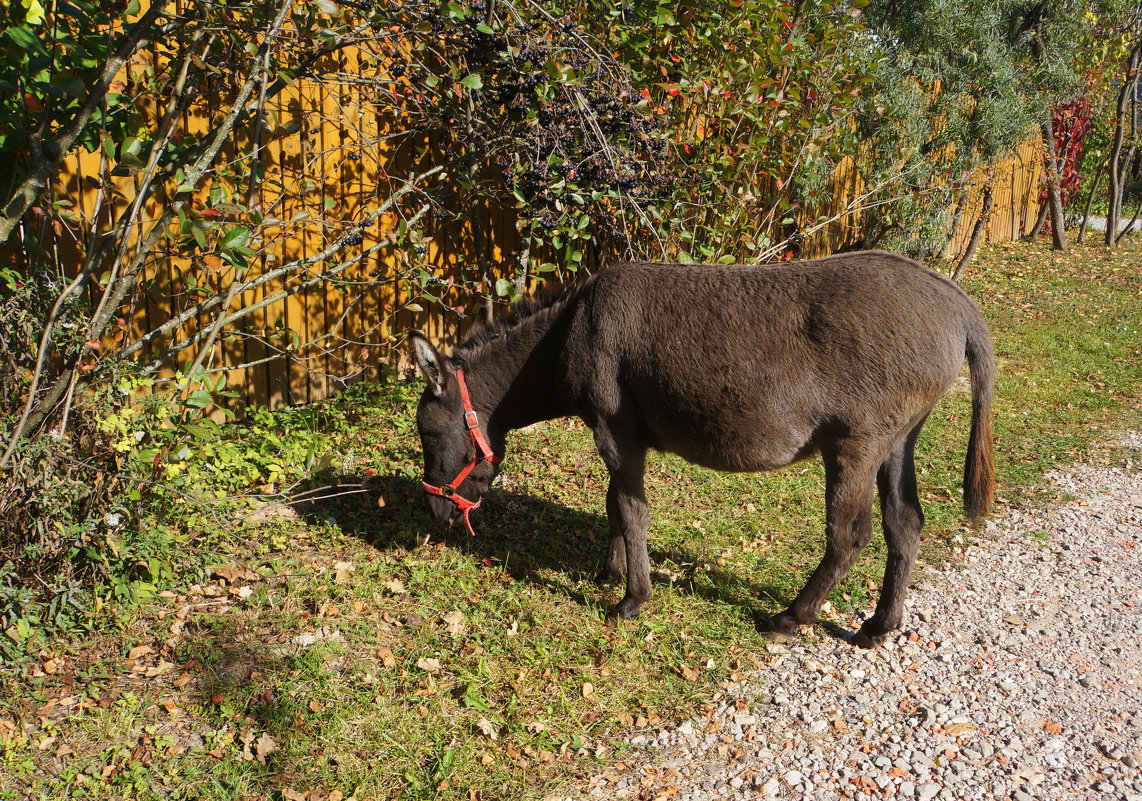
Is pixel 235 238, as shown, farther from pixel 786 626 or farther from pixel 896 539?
pixel 896 539

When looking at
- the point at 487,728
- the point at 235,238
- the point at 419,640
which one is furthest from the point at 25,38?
the point at 487,728

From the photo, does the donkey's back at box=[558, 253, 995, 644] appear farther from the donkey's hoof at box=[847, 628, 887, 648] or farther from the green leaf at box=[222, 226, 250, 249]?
the green leaf at box=[222, 226, 250, 249]

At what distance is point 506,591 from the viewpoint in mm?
4516

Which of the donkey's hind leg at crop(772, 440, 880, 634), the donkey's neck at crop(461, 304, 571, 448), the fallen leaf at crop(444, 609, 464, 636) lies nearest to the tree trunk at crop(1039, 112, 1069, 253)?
the donkey's hind leg at crop(772, 440, 880, 634)

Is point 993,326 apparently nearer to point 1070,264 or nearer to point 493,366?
point 1070,264

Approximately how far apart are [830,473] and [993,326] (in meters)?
8.32

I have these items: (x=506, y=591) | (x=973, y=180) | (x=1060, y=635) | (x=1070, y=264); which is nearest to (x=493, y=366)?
(x=506, y=591)

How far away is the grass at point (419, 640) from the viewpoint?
318 centimetres

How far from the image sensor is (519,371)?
459 centimetres

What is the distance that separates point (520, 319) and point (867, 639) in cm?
272

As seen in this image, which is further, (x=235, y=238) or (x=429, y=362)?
(x=429, y=362)

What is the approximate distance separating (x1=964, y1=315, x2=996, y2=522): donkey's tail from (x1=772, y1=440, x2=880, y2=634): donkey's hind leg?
1.90 ft

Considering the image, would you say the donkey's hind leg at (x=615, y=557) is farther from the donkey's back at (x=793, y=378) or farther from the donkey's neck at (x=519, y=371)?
the donkey's neck at (x=519, y=371)

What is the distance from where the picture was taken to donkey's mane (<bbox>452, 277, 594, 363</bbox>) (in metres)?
4.58
